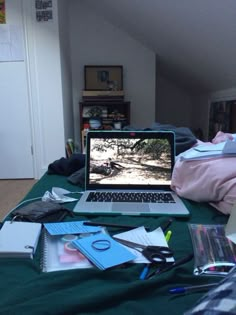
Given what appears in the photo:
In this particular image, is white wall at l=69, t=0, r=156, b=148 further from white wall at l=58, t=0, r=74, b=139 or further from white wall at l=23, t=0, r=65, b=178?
white wall at l=23, t=0, r=65, b=178

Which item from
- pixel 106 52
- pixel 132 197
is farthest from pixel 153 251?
pixel 106 52

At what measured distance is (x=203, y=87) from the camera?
374cm

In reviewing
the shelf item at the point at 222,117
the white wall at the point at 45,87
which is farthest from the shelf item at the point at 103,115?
the shelf item at the point at 222,117

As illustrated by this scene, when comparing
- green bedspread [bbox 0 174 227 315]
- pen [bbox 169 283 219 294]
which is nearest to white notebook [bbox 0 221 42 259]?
green bedspread [bbox 0 174 227 315]

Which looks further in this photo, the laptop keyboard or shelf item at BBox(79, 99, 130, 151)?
shelf item at BBox(79, 99, 130, 151)

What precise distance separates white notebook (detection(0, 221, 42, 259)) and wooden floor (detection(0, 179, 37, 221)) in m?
1.59

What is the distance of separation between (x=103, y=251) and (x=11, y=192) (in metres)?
2.37

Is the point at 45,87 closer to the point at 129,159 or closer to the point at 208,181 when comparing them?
the point at 129,159

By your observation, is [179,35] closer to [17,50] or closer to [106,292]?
[17,50]

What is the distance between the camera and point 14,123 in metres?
3.07

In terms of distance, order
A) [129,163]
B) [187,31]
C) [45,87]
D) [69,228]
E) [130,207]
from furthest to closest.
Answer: [45,87]
[187,31]
[129,163]
[130,207]
[69,228]

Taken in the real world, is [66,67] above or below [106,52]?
below

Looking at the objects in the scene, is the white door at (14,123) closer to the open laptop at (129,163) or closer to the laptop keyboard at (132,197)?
the open laptop at (129,163)

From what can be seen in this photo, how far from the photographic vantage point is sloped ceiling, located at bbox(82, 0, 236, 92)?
188 cm
